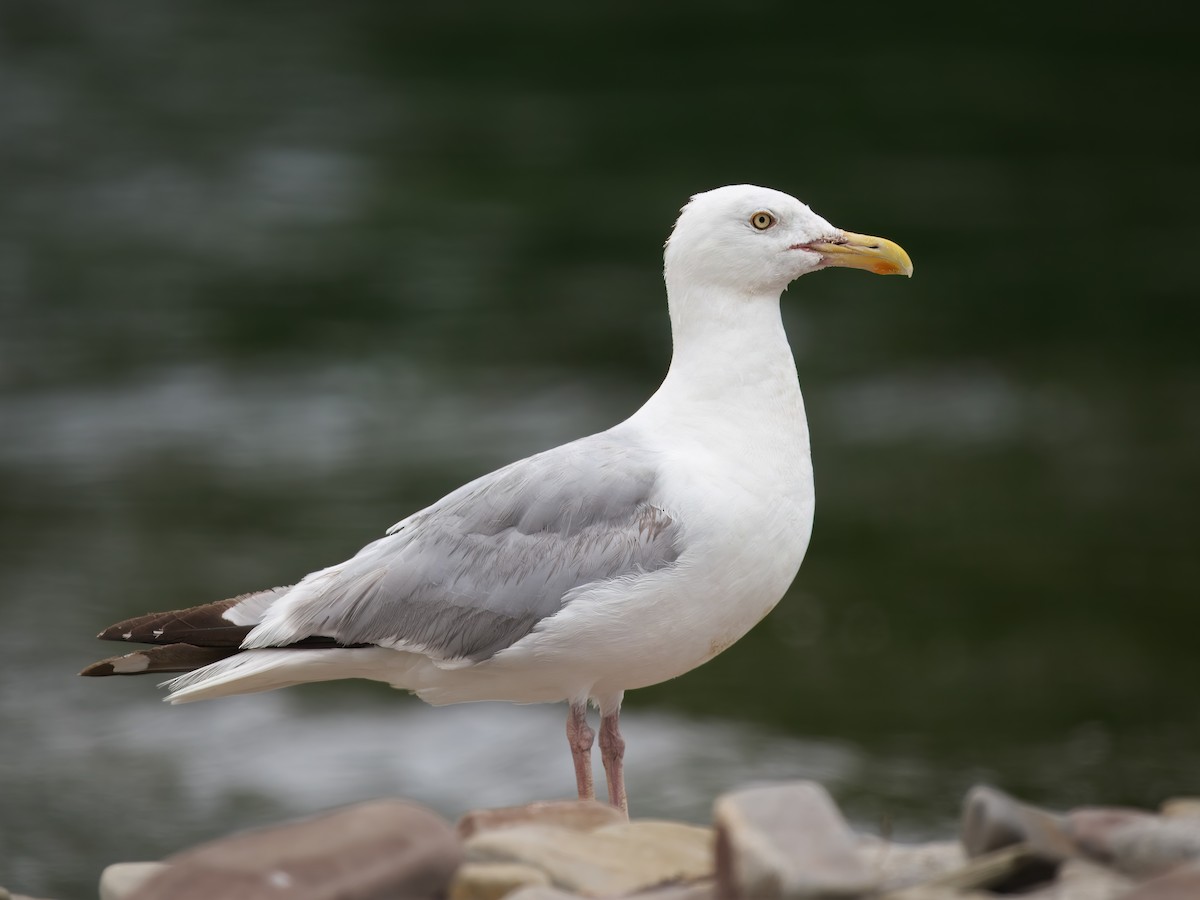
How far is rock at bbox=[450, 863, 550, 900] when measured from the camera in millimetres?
3959

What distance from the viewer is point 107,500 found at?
41.6ft

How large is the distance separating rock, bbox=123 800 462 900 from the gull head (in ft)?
5.99

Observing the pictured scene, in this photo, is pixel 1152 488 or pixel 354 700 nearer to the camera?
pixel 354 700

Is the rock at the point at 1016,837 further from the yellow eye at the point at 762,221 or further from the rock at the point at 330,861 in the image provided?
the yellow eye at the point at 762,221

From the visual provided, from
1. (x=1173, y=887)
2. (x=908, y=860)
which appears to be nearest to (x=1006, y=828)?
(x=908, y=860)

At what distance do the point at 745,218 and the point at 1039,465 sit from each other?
28.0ft

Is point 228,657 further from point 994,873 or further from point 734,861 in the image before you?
point 994,873

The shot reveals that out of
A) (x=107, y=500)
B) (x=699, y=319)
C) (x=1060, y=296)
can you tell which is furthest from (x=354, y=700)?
(x=1060, y=296)

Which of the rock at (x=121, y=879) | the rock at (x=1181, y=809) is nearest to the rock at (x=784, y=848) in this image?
the rock at (x=1181, y=809)

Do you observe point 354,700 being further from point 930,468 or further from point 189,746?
point 930,468

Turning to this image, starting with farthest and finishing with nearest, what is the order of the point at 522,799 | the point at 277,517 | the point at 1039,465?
the point at 1039,465, the point at 277,517, the point at 522,799

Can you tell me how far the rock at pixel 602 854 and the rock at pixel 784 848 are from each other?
33 centimetres

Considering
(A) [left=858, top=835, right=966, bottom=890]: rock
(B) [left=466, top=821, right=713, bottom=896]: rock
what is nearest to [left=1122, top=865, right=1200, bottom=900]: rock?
(A) [left=858, top=835, right=966, bottom=890]: rock

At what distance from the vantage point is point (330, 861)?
12.6 ft
